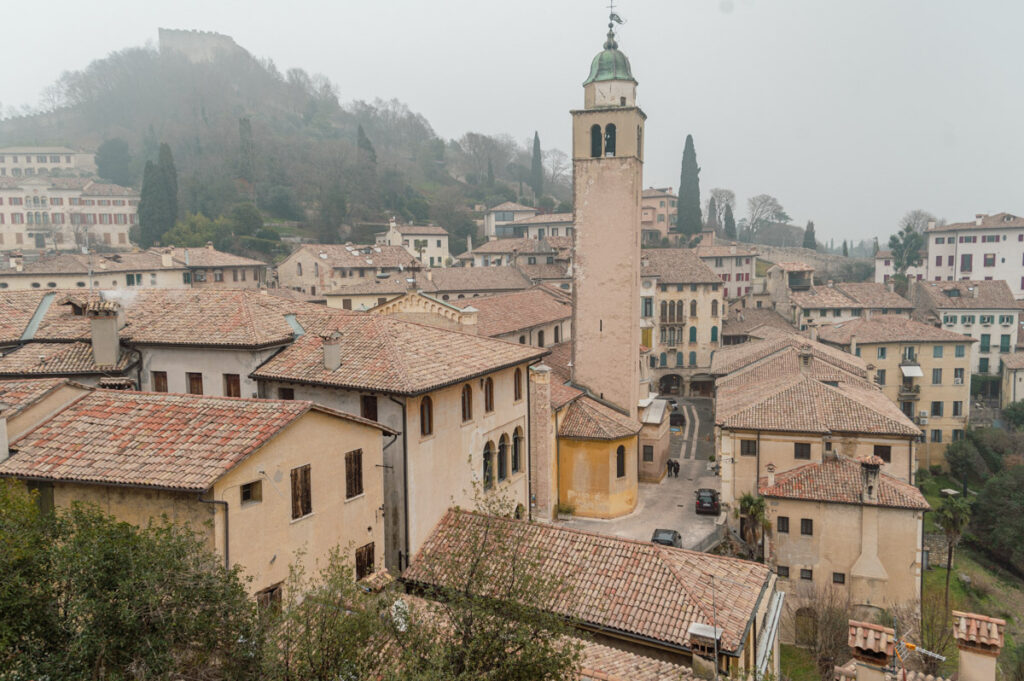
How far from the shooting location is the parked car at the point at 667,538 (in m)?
27.7

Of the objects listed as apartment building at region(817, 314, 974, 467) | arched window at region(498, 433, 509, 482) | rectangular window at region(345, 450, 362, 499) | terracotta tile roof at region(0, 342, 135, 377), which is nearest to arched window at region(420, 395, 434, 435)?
rectangular window at region(345, 450, 362, 499)

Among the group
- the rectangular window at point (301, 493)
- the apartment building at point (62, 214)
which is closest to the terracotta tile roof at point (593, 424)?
the rectangular window at point (301, 493)

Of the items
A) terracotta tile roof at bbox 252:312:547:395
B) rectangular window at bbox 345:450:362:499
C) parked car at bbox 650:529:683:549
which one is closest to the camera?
rectangular window at bbox 345:450:362:499

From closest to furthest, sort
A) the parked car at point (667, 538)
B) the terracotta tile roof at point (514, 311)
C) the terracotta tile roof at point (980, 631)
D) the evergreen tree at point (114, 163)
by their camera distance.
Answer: the terracotta tile roof at point (980, 631), the parked car at point (667, 538), the terracotta tile roof at point (514, 311), the evergreen tree at point (114, 163)

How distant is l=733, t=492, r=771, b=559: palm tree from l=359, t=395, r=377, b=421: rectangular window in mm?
16582

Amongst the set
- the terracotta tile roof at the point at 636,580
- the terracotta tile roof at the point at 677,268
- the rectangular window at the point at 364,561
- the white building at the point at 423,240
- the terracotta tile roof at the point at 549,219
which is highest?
the terracotta tile roof at the point at 549,219

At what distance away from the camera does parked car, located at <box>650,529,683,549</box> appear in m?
27.7

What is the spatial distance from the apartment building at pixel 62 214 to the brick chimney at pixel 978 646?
103678 millimetres

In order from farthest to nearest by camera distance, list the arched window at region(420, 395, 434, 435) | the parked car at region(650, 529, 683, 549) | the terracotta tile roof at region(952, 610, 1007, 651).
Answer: the parked car at region(650, 529, 683, 549), the arched window at region(420, 395, 434, 435), the terracotta tile roof at region(952, 610, 1007, 651)

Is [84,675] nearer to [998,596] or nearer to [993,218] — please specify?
[998,596]

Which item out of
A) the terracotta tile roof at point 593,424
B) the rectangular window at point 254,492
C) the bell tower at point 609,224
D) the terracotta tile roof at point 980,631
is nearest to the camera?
the terracotta tile roof at point 980,631

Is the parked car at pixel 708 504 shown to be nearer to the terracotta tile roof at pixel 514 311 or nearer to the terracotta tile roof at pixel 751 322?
the terracotta tile roof at pixel 514 311

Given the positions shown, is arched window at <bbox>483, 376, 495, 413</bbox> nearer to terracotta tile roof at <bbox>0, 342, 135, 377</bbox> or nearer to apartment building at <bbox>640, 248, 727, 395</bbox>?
terracotta tile roof at <bbox>0, 342, 135, 377</bbox>

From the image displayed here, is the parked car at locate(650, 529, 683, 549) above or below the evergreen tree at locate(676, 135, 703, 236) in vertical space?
below
